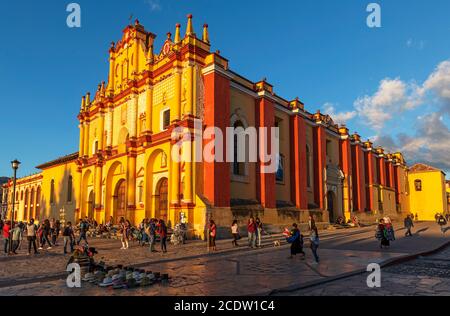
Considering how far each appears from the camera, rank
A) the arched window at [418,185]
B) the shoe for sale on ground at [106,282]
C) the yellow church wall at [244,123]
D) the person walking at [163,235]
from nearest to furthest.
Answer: the shoe for sale on ground at [106,282] → the person walking at [163,235] → the yellow church wall at [244,123] → the arched window at [418,185]

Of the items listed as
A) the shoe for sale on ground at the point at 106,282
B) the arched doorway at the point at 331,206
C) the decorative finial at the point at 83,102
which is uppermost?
the decorative finial at the point at 83,102

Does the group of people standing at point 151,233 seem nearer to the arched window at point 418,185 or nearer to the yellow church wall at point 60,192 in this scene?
the yellow church wall at point 60,192

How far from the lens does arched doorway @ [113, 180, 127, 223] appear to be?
29.3 metres

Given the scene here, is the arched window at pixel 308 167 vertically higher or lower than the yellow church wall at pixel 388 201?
higher

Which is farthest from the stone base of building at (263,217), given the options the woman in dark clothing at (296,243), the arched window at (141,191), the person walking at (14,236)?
the person walking at (14,236)

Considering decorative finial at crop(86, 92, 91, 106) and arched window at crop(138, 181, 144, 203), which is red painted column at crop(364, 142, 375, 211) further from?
decorative finial at crop(86, 92, 91, 106)

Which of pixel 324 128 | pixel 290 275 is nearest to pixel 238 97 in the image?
pixel 324 128

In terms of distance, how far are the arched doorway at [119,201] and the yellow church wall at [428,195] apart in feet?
179

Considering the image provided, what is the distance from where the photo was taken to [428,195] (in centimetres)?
6338

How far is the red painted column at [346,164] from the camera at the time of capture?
38906mm

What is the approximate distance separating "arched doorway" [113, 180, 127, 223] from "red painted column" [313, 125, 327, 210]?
17.7m

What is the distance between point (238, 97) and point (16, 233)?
16.0 meters

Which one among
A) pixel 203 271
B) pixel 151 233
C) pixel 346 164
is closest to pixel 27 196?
pixel 151 233
